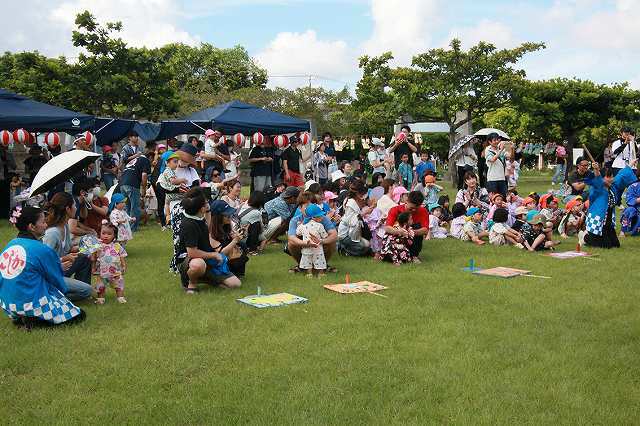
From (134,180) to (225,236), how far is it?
5126 millimetres

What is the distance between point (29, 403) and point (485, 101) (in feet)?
80.4

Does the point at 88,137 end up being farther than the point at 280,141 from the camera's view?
No

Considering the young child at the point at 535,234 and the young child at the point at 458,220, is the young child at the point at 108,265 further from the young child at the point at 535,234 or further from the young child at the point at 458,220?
the young child at the point at 458,220

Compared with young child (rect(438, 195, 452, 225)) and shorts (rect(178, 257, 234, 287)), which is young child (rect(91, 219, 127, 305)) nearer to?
shorts (rect(178, 257, 234, 287))

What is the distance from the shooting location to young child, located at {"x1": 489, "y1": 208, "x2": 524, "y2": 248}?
11.8 meters

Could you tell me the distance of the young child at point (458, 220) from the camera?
12688mm

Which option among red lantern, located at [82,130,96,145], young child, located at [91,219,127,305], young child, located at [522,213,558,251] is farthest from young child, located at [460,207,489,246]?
red lantern, located at [82,130,96,145]

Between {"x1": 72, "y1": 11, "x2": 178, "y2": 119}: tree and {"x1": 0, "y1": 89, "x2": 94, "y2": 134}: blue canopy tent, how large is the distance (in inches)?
510

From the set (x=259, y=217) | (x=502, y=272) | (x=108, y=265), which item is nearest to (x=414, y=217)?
(x=502, y=272)

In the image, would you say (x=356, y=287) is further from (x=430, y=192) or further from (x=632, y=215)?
(x=632, y=215)

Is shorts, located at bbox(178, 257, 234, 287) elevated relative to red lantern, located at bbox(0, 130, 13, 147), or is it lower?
lower

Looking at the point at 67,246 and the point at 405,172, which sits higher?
the point at 405,172

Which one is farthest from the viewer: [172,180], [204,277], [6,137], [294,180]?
[294,180]

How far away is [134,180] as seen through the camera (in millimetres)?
13359
